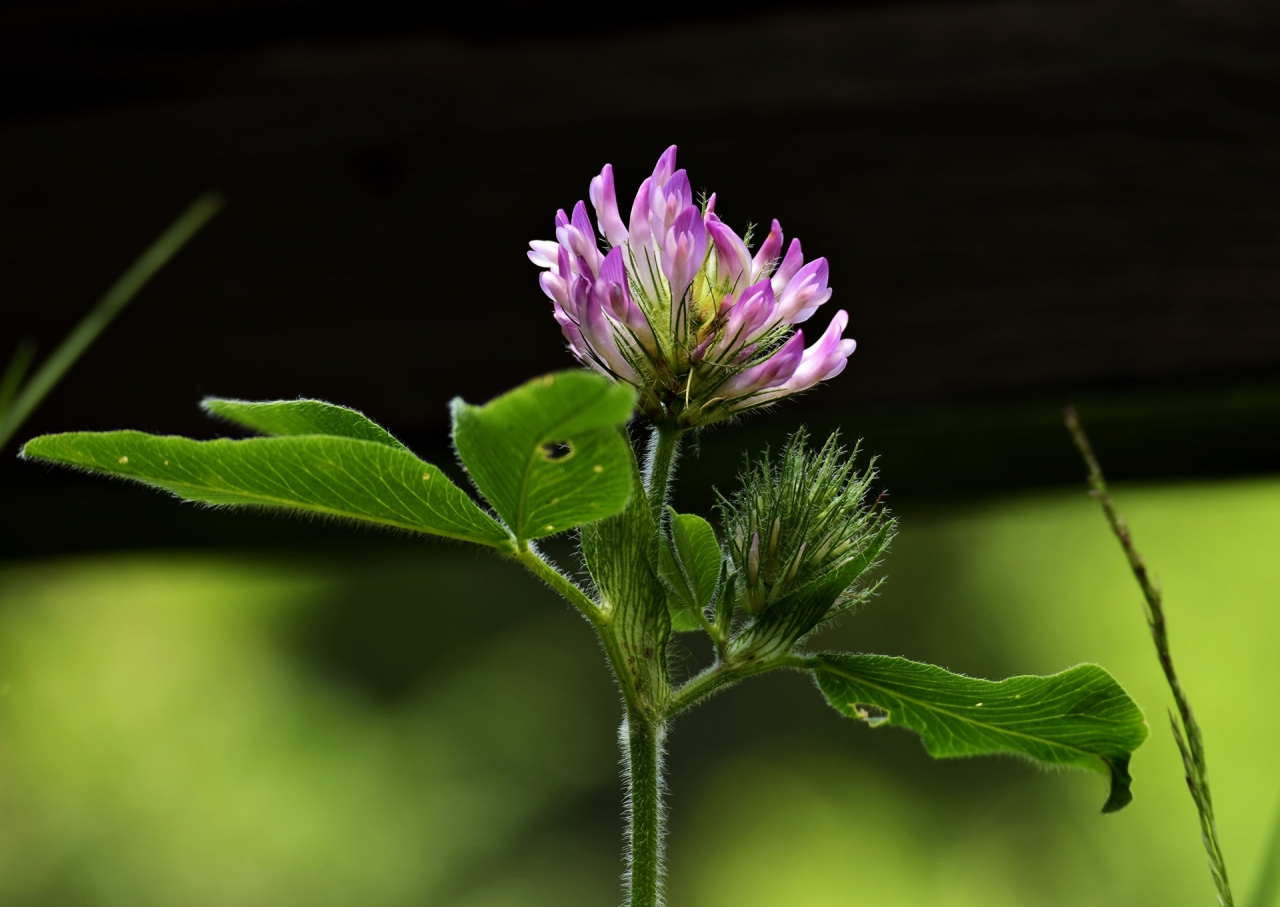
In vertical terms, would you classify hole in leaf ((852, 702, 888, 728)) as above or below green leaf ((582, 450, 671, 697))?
below

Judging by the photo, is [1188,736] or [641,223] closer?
[1188,736]

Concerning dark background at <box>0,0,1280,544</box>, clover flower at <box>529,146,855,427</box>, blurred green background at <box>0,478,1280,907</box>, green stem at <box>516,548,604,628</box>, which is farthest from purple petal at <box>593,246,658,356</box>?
blurred green background at <box>0,478,1280,907</box>

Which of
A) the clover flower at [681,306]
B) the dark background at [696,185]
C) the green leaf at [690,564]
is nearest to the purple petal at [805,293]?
the clover flower at [681,306]

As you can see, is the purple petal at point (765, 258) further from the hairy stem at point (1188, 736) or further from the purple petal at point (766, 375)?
the hairy stem at point (1188, 736)

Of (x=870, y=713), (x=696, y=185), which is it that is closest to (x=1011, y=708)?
(x=870, y=713)

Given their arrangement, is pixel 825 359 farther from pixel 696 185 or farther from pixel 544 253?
pixel 696 185

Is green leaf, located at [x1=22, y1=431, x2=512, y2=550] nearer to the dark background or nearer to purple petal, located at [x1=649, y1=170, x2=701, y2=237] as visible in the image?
purple petal, located at [x1=649, y1=170, x2=701, y2=237]
